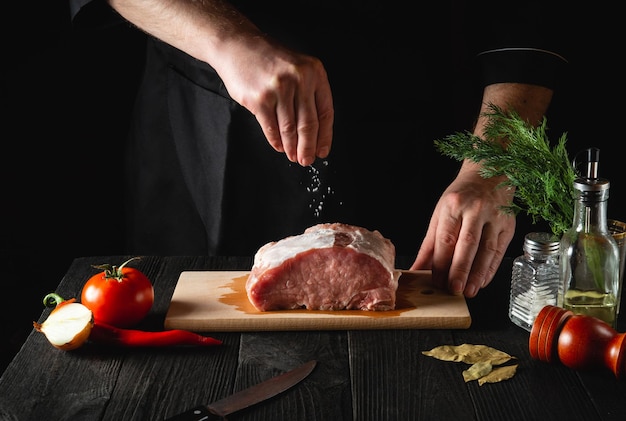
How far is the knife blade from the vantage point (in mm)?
1685

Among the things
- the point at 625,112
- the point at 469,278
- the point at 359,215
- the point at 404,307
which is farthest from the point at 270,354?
the point at 625,112

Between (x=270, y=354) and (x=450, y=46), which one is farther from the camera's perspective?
(x=450, y=46)

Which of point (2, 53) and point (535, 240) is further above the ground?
point (2, 53)

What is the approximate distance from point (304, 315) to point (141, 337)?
0.41m

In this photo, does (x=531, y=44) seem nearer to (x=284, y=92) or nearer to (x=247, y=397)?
(x=284, y=92)

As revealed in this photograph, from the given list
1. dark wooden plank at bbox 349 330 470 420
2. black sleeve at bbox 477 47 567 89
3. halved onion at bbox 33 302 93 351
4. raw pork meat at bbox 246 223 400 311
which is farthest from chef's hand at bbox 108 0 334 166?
black sleeve at bbox 477 47 567 89

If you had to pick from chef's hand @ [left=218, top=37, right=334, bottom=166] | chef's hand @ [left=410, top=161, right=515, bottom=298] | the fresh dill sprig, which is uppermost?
chef's hand @ [left=218, top=37, right=334, bottom=166]

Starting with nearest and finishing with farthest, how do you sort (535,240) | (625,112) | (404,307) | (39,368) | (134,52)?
1. (39,368)
2. (535,240)
3. (404,307)
4. (625,112)
5. (134,52)

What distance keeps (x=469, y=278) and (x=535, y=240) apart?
29 cm

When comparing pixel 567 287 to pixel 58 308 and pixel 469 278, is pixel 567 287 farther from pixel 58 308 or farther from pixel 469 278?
pixel 58 308

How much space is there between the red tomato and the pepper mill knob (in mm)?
952

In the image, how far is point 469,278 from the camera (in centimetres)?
228

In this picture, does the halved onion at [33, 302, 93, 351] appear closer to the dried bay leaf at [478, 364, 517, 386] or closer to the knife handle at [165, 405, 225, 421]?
the knife handle at [165, 405, 225, 421]

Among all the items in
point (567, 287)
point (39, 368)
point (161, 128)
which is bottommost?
point (39, 368)
